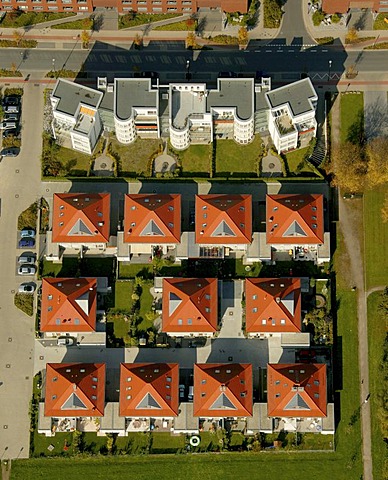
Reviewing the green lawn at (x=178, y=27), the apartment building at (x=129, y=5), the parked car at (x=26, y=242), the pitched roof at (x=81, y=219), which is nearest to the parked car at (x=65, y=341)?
the pitched roof at (x=81, y=219)

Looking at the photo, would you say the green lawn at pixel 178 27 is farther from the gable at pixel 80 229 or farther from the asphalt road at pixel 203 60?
the gable at pixel 80 229

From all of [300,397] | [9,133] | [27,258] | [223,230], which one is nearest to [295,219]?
[223,230]

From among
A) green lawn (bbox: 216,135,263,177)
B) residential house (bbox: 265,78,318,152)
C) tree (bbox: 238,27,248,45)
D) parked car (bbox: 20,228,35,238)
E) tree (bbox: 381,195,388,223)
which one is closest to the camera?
residential house (bbox: 265,78,318,152)

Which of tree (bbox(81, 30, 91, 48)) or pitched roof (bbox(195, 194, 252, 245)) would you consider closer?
pitched roof (bbox(195, 194, 252, 245))

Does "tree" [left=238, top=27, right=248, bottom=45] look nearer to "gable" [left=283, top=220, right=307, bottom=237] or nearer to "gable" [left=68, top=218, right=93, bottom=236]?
"gable" [left=283, top=220, right=307, bottom=237]

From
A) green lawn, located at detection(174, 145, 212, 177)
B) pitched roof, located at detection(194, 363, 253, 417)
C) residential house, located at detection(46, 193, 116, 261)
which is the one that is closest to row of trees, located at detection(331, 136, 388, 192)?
green lawn, located at detection(174, 145, 212, 177)
